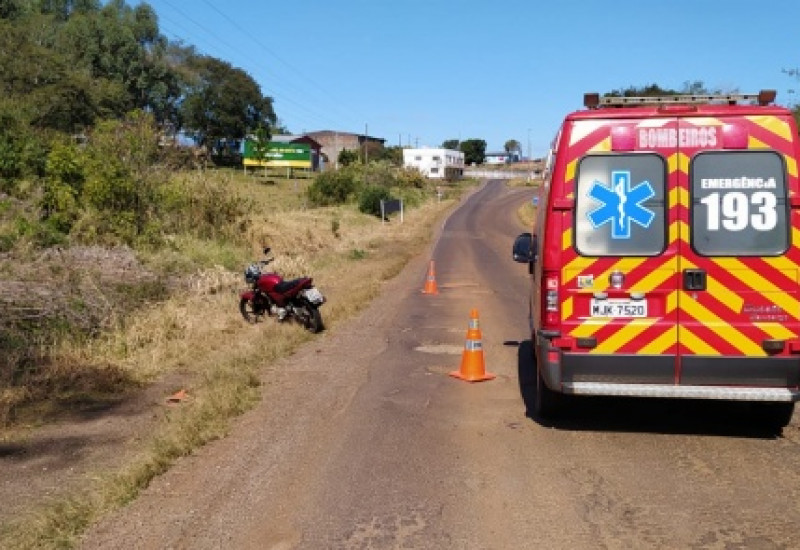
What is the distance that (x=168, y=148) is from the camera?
19.7 metres

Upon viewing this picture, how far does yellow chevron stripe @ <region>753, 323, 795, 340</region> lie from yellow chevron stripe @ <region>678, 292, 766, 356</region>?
134 mm

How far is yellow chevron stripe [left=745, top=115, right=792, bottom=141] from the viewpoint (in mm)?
5801

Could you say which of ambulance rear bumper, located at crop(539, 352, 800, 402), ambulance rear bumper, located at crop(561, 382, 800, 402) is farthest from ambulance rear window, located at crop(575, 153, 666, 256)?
ambulance rear bumper, located at crop(561, 382, 800, 402)

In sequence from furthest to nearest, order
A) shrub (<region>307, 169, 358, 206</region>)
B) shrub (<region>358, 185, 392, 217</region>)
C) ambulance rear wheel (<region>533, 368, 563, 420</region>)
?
shrub (<region>307, 169, 358, 206</region>), shrub (<region>358, 185, 392, 217</region>), ambulance rear wheel (<region>533, 368, 563, 420</region>)

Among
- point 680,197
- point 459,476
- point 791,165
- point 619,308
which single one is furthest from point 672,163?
point 459,476

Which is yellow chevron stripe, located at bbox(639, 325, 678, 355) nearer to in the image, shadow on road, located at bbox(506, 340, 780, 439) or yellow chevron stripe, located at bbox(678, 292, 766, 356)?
yellow chevron stripe, located at bbox(678, 292, 766, 356)

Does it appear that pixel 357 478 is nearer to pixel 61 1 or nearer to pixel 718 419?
pixel 718 419

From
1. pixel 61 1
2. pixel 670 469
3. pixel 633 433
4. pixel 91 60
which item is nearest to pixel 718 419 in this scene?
pixel 633 433

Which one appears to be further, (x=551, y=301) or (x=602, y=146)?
(x=551, y=301)

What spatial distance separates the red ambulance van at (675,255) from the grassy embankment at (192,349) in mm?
3181

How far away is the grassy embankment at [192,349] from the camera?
504cm

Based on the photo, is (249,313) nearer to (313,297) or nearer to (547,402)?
(313,297)

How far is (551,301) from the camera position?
6152mm

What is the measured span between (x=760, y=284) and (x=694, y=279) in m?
0.47
